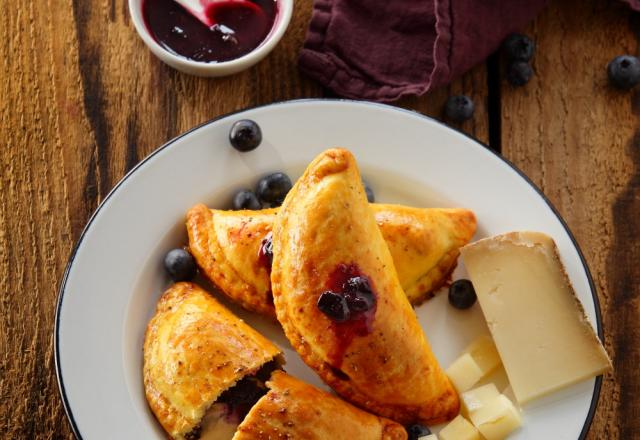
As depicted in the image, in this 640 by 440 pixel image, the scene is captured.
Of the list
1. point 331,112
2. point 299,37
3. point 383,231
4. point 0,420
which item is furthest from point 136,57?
point 0,420

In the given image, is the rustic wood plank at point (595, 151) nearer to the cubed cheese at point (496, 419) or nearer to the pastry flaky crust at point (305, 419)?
the cubed cheese at point (496, 419)

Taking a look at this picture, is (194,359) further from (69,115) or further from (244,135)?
(69,115)

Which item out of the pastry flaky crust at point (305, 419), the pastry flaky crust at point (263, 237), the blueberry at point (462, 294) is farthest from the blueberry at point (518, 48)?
the pastry flaky crust at point (305, 419)

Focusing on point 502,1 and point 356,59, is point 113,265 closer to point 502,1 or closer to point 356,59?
point 356,59

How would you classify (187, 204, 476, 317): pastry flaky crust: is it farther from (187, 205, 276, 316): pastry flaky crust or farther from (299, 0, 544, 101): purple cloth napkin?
(299, 0, 544, 101): purple cloth napkin

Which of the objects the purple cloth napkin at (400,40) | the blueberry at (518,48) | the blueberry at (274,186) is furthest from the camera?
the blueberry at (518,48)

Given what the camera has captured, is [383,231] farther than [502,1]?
No
